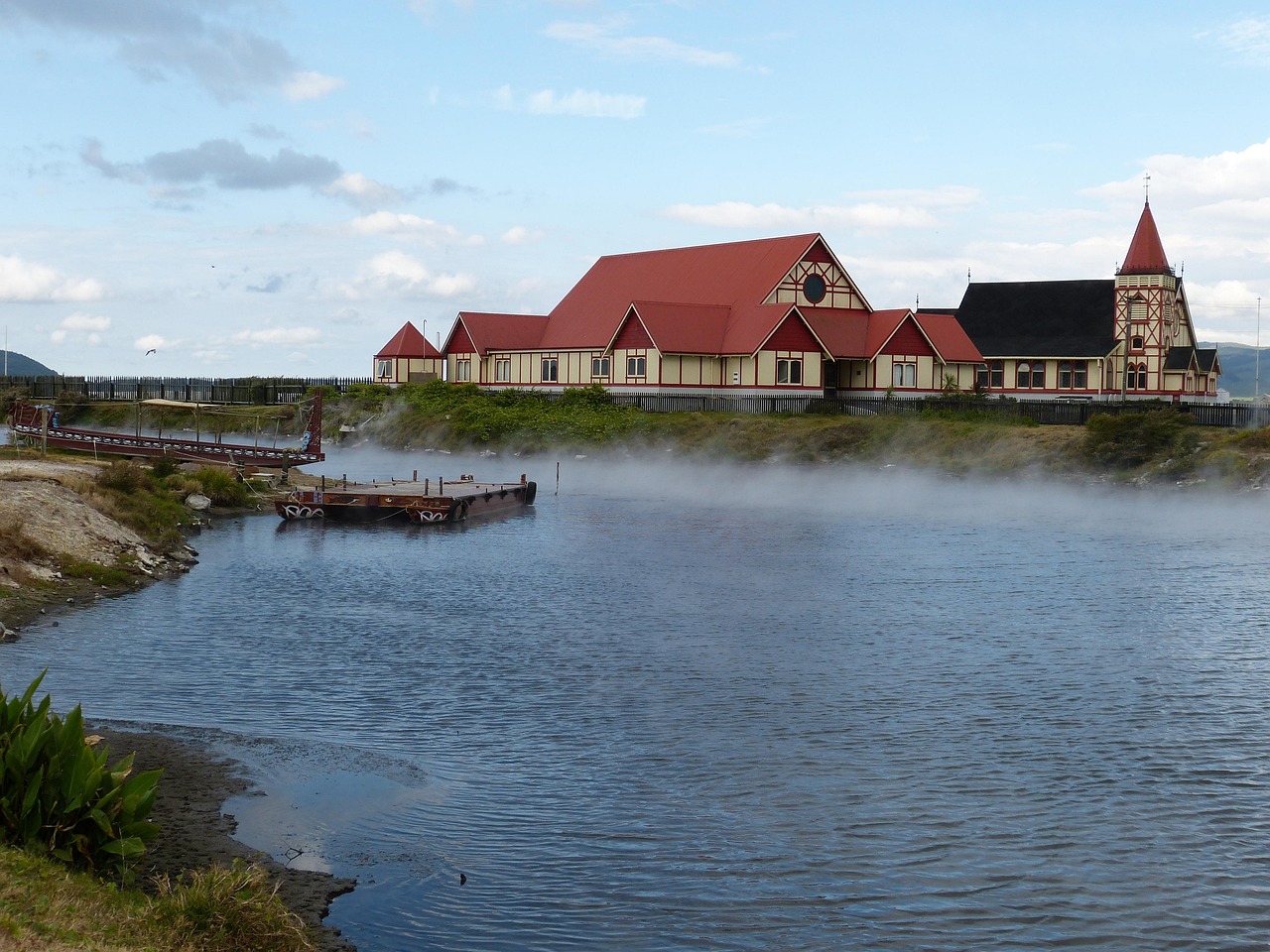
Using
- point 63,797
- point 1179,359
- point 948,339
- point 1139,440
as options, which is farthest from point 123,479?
point 1179,359

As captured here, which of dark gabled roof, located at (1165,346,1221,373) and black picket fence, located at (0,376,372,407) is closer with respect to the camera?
dark gabled roof, located at (1165,346,1221,373)

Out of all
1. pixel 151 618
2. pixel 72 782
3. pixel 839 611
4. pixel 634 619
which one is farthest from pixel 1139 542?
pixel 72 782

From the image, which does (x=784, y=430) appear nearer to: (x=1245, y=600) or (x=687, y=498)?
(x=687, y=498)

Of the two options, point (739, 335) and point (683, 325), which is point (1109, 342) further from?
point (683, 325)

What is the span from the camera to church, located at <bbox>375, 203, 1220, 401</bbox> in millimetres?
84938

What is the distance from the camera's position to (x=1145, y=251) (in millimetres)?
94625

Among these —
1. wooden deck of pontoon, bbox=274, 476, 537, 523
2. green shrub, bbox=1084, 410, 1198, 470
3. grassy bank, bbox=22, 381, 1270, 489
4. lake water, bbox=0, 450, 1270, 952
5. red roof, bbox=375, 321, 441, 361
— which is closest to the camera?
lake water, bbox=0, 450, 1270, 952

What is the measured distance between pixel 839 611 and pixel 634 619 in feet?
17.7

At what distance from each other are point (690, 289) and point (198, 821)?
81712mm

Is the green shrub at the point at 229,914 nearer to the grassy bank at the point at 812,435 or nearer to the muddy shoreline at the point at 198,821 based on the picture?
the muddy shoreline at the point at 198,821

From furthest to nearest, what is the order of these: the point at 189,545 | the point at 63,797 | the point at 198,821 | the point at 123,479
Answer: the point at 123,479 < the point at 189,545 < the point at 198,821 < the point at 63,797

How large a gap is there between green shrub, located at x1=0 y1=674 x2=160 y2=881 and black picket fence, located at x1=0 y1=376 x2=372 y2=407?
108 m

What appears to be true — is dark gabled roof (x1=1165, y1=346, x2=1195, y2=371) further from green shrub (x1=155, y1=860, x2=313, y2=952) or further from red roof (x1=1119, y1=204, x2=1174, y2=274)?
green shrub (x1=155, y1=860, x2=313, y2=952)

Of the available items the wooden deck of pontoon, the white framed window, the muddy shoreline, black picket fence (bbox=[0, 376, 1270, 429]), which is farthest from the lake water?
the white framed window
